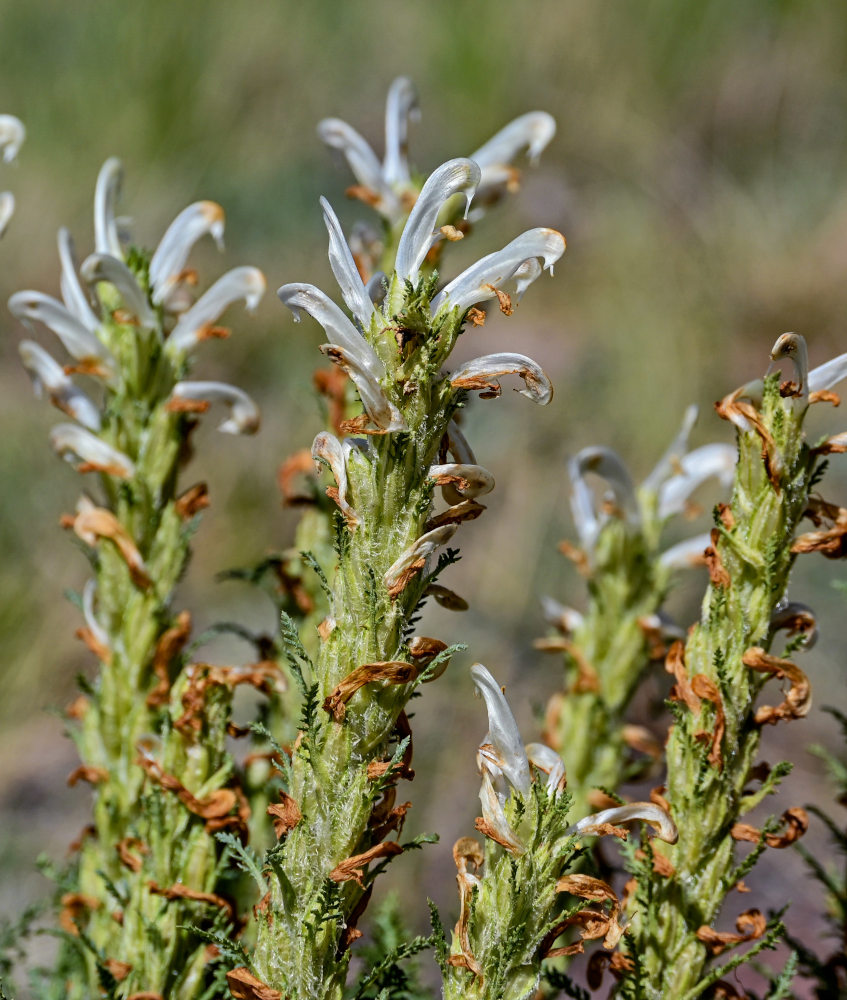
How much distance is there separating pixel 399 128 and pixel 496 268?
138 cm

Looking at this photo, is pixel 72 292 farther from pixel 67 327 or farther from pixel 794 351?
pixel 794 351

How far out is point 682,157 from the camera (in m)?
10.9

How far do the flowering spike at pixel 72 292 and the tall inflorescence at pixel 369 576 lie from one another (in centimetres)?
87

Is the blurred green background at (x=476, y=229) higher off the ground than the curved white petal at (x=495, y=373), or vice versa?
the blurred green background at (x=476, y=229)

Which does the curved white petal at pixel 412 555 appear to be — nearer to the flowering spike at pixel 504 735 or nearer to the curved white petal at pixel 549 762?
the flowering spike at pixel 504 735

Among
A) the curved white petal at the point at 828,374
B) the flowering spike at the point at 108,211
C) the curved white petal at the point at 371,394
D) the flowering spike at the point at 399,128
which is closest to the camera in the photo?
the curved white petal at the point at 371,394

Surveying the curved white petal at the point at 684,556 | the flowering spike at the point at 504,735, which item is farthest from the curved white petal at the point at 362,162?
the flowering spike at the point at 504,735

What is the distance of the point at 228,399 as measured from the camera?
210cm

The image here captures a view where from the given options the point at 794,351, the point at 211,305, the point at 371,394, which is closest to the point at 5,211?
the point at 211,305

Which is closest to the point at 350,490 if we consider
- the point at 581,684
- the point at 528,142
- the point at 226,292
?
the point at 226,292

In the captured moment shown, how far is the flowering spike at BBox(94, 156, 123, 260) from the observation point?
2.10 m

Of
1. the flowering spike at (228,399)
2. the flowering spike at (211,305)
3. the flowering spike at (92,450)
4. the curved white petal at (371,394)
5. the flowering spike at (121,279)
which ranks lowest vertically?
the curved white petal at (371,394)

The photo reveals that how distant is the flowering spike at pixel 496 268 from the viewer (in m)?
1.34

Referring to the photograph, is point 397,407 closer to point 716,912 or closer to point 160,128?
point 716,912
